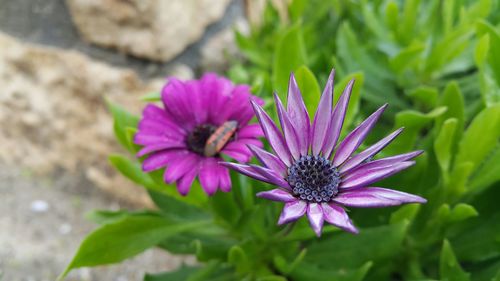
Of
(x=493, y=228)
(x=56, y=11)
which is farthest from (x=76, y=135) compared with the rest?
(x=493, y=228)

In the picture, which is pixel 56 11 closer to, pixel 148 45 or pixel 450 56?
pixel 148 45

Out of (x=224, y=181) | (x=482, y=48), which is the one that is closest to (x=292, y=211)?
(x=224, y=181)

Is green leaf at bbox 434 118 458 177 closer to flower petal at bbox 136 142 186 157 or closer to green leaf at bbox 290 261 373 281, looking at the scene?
green leaf at bbox 290 261 373 281

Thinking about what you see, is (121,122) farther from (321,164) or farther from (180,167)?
(321,164)

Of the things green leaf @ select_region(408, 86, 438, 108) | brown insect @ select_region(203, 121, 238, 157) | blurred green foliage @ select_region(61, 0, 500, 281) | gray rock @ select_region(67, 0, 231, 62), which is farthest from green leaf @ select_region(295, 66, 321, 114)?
gray rock @ select_region(67, 0, 231, 62)

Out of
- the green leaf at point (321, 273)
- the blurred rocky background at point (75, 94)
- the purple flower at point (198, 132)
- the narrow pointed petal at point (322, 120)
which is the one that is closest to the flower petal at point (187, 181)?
the purple flower at point (198, 132)
